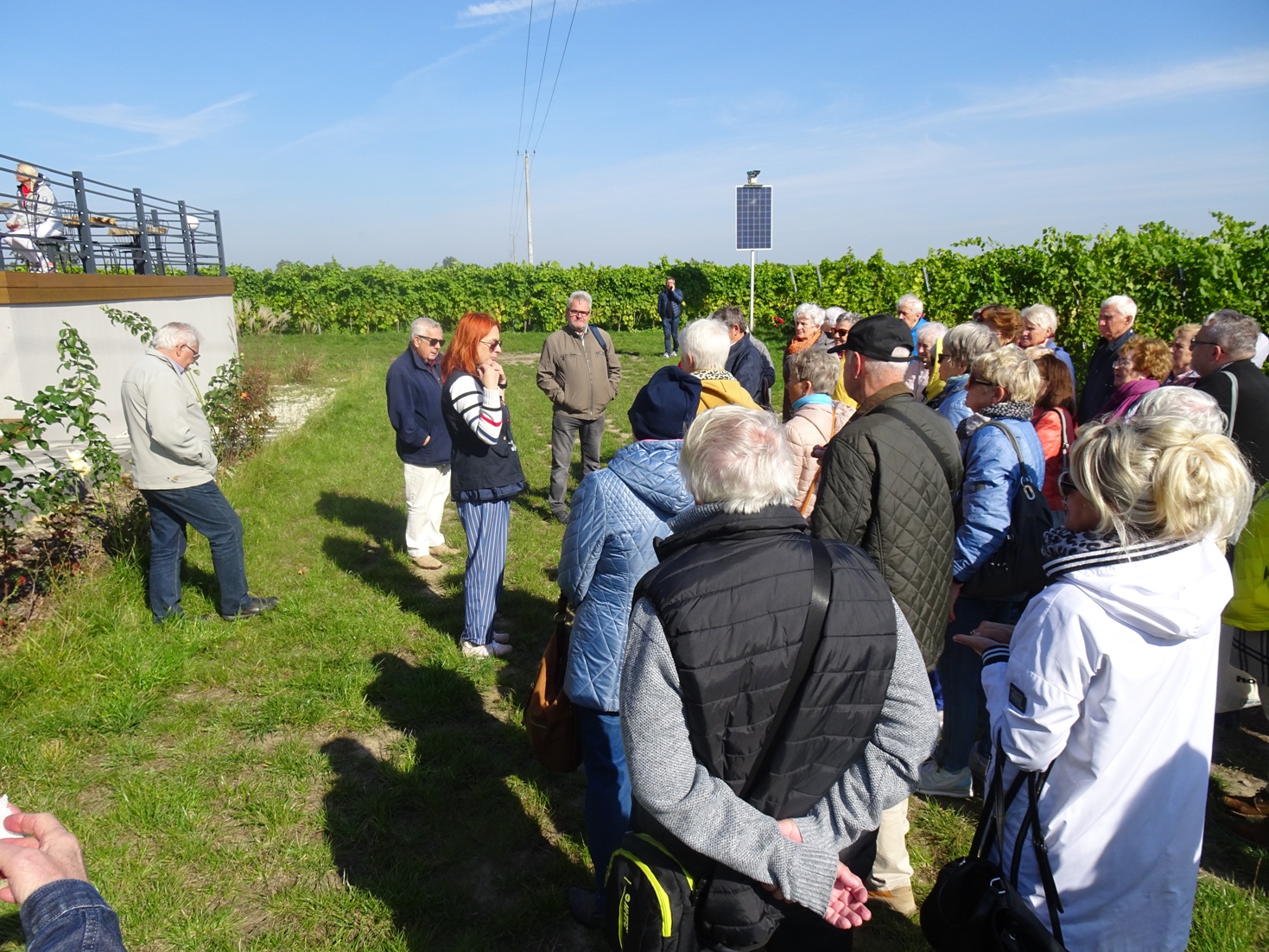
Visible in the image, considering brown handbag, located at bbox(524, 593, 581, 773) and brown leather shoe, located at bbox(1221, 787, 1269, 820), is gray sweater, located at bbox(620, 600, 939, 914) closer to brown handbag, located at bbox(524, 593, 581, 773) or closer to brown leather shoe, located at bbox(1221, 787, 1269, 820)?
brown handbag, located at bbox(524, 593, 581, 773)

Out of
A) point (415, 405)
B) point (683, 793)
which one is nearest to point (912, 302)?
point (415, 405)

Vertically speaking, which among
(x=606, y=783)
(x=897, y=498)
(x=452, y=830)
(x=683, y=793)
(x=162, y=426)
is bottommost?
(x=452, y=830)

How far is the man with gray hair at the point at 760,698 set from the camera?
162 cm

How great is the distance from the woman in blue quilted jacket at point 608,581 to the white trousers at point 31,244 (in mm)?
10635

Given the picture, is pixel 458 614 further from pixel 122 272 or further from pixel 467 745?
pixel 122 272

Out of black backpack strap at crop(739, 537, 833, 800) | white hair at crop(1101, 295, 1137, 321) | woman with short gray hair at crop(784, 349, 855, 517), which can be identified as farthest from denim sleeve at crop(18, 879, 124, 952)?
white hair at crop(1101, 295, 1137, 321)

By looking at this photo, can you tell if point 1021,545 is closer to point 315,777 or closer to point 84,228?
point 315,777

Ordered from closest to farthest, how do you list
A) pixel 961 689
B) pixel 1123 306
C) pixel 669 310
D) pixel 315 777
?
pixel 961 689
pixel 315 777
pixel 1123 306
pixel 669 310

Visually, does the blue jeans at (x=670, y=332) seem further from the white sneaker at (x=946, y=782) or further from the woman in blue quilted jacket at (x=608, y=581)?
the woman in blue quilted jacket at (x=608, y=581)

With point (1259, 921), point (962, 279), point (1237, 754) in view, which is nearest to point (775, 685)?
point (1259, 921)

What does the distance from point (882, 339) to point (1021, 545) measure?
986mm

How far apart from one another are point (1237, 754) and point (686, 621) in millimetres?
3729

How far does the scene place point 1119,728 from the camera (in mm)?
1780

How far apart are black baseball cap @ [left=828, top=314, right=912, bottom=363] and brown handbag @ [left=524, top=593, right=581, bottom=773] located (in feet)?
4.65
